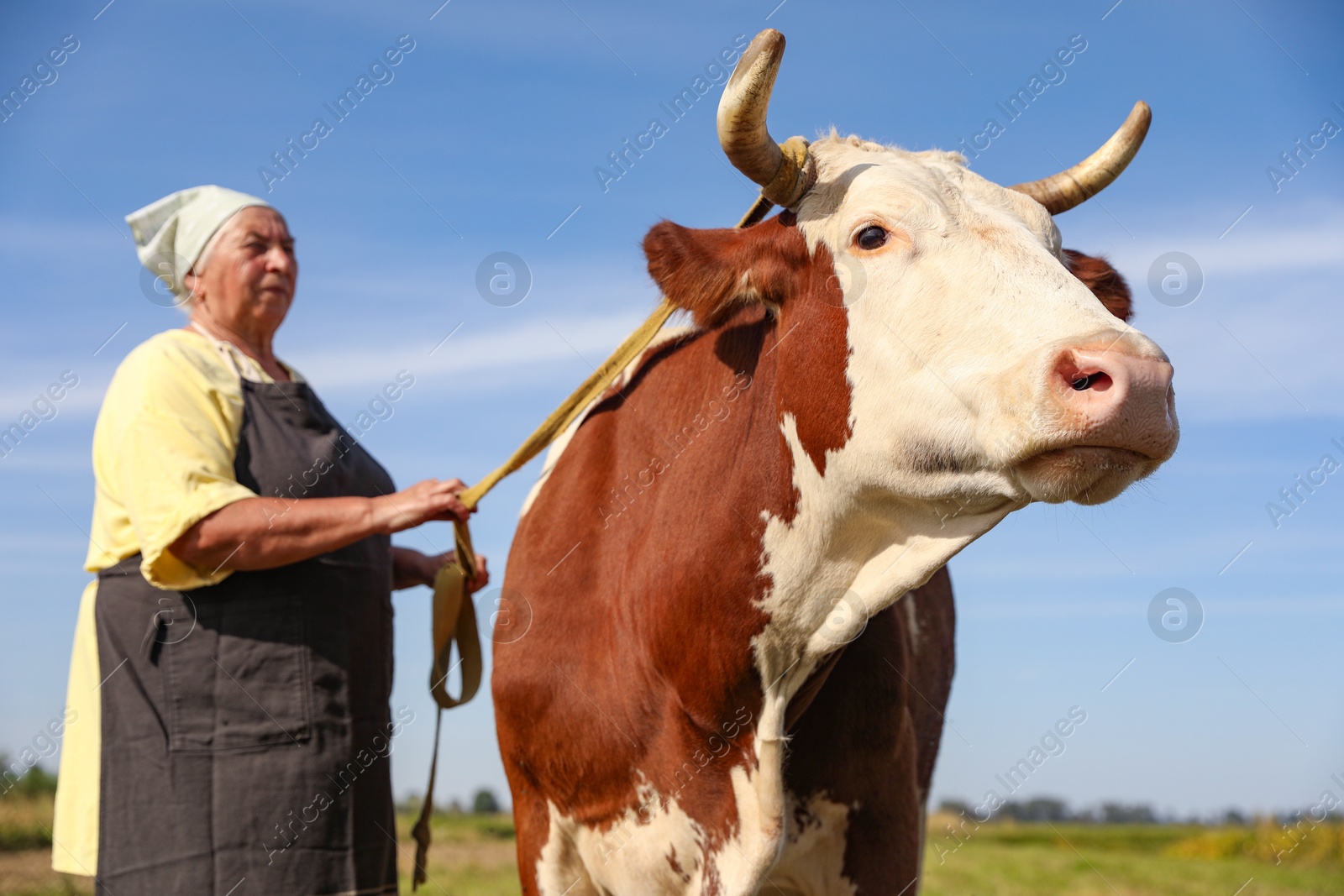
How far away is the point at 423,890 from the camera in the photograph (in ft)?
27.5

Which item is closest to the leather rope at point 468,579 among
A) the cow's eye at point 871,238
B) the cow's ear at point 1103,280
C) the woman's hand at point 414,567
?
the woman's hand at point 414,567

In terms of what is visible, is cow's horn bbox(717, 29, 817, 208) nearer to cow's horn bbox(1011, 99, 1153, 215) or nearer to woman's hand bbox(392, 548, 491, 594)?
cow's horn bbox(1011, 99, 1153, 215)

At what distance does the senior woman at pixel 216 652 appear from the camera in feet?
11.0

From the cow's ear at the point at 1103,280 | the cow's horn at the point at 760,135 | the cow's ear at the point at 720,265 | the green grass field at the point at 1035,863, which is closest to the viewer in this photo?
the cow's horn at the point at 760,135

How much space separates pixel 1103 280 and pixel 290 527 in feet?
8.93

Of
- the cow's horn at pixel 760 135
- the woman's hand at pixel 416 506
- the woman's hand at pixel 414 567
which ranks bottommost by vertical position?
the woman's hand at pixel 414 567

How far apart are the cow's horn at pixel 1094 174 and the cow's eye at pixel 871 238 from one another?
92 centimetres

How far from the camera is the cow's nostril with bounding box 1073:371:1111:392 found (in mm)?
2652

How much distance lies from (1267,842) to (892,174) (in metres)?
13.7

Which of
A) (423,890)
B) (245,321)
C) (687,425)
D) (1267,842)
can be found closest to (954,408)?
(687,425)

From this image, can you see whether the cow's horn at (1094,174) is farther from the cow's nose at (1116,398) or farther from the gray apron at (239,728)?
the gray apron at (239,728)

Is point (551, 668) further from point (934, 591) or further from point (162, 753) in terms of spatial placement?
point (934, 591)

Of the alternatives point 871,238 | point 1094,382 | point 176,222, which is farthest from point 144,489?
point 1094,382

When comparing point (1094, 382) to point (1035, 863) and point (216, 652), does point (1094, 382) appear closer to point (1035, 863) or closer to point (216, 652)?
point (216, 652)
